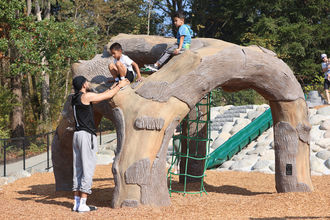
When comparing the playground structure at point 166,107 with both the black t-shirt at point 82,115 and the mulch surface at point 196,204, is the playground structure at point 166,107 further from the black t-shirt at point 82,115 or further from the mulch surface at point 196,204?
the black t-shirt at point 82,115

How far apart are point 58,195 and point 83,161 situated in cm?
218

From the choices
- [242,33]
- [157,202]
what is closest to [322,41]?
[242,33]

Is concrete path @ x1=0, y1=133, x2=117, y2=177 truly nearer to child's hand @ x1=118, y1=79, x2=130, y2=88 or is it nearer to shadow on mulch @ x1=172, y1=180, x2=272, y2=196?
shadow on mulch @ x1=172, y1=180, x2=272, y2=196

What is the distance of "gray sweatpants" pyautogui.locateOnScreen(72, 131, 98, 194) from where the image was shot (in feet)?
17.9

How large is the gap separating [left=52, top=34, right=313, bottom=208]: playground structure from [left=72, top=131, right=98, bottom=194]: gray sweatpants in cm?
37

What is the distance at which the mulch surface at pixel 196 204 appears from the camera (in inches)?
208

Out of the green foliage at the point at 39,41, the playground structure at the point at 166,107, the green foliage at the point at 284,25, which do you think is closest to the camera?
the playground structure at the point at 166,107

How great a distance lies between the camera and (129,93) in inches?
237

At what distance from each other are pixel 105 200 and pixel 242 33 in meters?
22.1

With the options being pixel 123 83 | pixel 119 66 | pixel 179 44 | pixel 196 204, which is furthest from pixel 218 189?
pixel 119 66

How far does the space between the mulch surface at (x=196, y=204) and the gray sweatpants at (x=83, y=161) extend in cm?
38

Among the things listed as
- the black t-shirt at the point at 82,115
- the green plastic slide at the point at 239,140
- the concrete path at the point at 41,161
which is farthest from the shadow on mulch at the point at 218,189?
the concrete path at the point at 41,161

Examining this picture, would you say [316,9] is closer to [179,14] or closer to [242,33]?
[242,33]

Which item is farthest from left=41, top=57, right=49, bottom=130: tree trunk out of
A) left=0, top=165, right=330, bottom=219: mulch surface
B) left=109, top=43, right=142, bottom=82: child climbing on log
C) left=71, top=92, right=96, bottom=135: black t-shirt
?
left=71, top=92, right=96, bottom=135: black t-shirt
